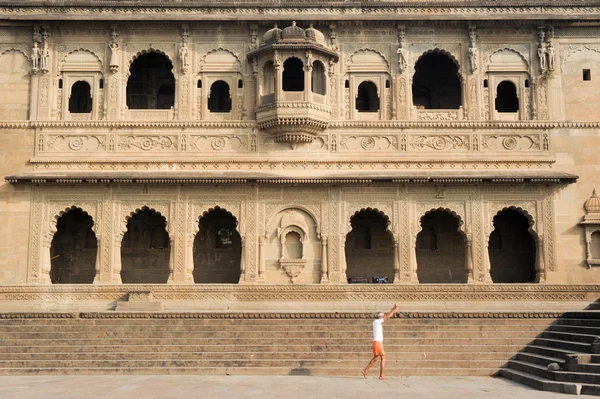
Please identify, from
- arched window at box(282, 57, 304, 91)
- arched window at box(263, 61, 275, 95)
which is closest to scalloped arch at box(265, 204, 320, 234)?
arched window at box(263, 61, 275, 95)

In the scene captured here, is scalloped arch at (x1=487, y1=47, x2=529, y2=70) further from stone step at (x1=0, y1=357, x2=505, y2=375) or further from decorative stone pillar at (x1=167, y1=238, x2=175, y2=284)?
decorative stone pillar at (x1=167, y1=238, x2=175, y2=284)

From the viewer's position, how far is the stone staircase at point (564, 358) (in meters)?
12.9

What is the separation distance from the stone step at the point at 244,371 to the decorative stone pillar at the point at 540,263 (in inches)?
255

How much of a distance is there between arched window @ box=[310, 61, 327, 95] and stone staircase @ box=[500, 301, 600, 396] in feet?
30.3

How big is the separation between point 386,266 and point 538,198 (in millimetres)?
4797

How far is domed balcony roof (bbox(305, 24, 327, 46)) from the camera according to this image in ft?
71.3

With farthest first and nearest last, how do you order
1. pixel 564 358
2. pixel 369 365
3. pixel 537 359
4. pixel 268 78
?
pixel 268 78 → pixel 537 359 → pixel 369 365 → pixel 564 358

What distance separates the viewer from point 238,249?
910 inches

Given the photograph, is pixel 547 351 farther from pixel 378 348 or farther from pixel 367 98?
pixel 367 98

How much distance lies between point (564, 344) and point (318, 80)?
10458mm

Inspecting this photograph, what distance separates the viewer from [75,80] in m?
22.5

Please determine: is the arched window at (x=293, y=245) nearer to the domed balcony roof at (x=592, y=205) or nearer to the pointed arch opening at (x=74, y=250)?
the pointed arch opening at (x=74, y=250)

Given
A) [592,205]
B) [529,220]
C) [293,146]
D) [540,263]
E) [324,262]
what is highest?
[293,146]

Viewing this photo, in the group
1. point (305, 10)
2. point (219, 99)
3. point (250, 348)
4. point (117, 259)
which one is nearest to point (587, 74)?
point (305, 10)
